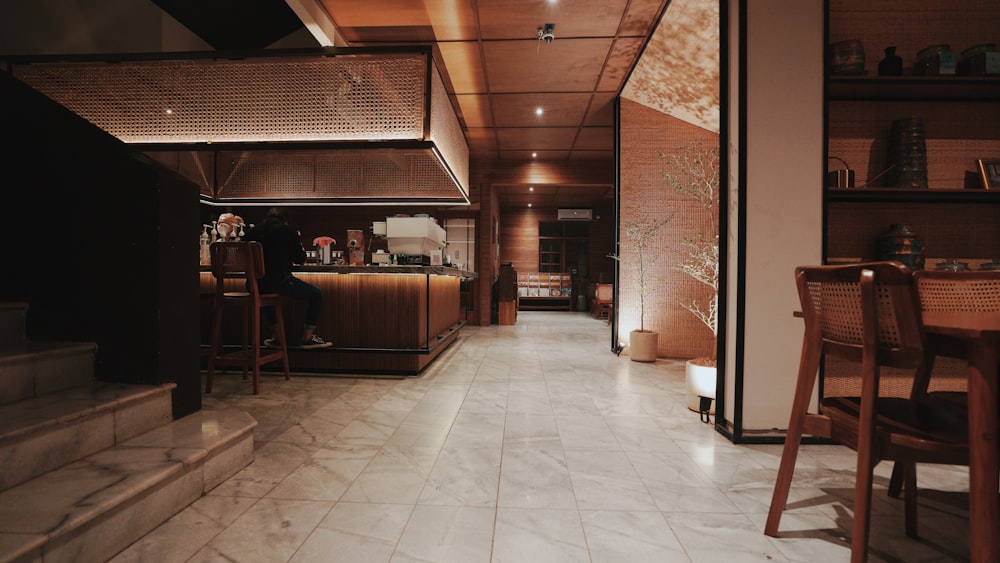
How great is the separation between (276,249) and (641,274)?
407cm

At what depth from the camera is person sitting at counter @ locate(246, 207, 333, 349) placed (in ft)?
12.9

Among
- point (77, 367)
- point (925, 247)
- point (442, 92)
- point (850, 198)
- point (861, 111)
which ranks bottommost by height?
point (77, 367)

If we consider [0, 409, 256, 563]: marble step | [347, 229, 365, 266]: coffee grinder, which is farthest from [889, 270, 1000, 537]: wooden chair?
[347, 229, 365, 266]: coffee grinder

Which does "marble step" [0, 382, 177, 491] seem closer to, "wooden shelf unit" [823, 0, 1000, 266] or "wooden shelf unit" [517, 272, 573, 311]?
"wooden shelf unit" [823, 0, 1000, 266]

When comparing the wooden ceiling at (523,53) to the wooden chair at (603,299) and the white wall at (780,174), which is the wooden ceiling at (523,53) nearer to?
the white wall at (780,174)

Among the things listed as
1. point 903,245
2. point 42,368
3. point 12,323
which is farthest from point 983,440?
point 12,323

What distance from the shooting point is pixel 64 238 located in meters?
2.22

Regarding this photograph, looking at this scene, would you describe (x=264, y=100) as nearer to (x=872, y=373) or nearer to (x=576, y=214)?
(x=872, y=373)

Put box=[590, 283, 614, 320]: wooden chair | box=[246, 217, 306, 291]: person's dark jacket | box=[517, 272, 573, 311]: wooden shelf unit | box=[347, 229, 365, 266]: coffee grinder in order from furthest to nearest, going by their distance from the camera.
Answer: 1. box=[517, 272, 573, 311]: wooden shelf unit
2. box=[590, 283, 614, 320]: wooden chair
3. box=[347, 229, 365, 266]: coffee grinder
4. box=[246, 217, 306, 291]: person's dark jacket

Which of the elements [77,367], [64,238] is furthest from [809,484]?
[64,238]

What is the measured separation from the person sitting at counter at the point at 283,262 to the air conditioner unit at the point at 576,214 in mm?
10695

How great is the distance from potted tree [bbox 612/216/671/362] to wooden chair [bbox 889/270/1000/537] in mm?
3275

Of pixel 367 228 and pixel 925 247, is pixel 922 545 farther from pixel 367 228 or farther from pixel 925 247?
pixel 367 228

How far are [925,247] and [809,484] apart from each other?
189 cm
